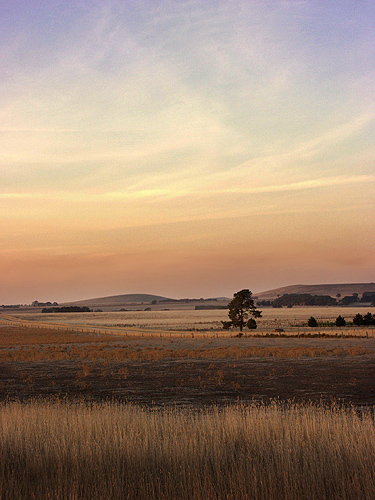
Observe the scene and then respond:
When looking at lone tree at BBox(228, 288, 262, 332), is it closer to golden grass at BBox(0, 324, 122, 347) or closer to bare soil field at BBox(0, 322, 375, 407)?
golden grass at BBox(0, 324, 122, 347)

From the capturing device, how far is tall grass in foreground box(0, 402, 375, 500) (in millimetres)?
7953

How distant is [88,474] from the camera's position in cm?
880

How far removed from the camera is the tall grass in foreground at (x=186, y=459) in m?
7.95

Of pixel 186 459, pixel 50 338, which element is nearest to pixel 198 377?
pixel 186 459

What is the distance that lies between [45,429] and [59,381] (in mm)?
18010

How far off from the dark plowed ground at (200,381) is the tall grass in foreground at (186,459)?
715 centimetres

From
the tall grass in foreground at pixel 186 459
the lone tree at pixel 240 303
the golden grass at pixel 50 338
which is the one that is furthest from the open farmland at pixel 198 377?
the lone tree at pixel 240 303

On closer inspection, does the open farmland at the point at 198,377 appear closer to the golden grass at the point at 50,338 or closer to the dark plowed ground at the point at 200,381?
the dark plowed ground at the point at 200,381

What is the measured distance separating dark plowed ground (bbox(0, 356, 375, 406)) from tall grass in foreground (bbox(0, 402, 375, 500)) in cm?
715

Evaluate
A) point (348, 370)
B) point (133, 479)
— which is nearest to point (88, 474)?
point (133, 479)

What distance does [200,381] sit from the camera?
27000mm

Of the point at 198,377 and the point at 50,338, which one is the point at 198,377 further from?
the point at 50,338

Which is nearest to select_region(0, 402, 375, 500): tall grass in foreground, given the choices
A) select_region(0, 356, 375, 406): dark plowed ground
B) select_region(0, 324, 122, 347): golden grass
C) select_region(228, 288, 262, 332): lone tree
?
select_region(0, 356, 375, 406): dark plowed ground

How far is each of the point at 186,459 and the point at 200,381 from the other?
17888 mm
